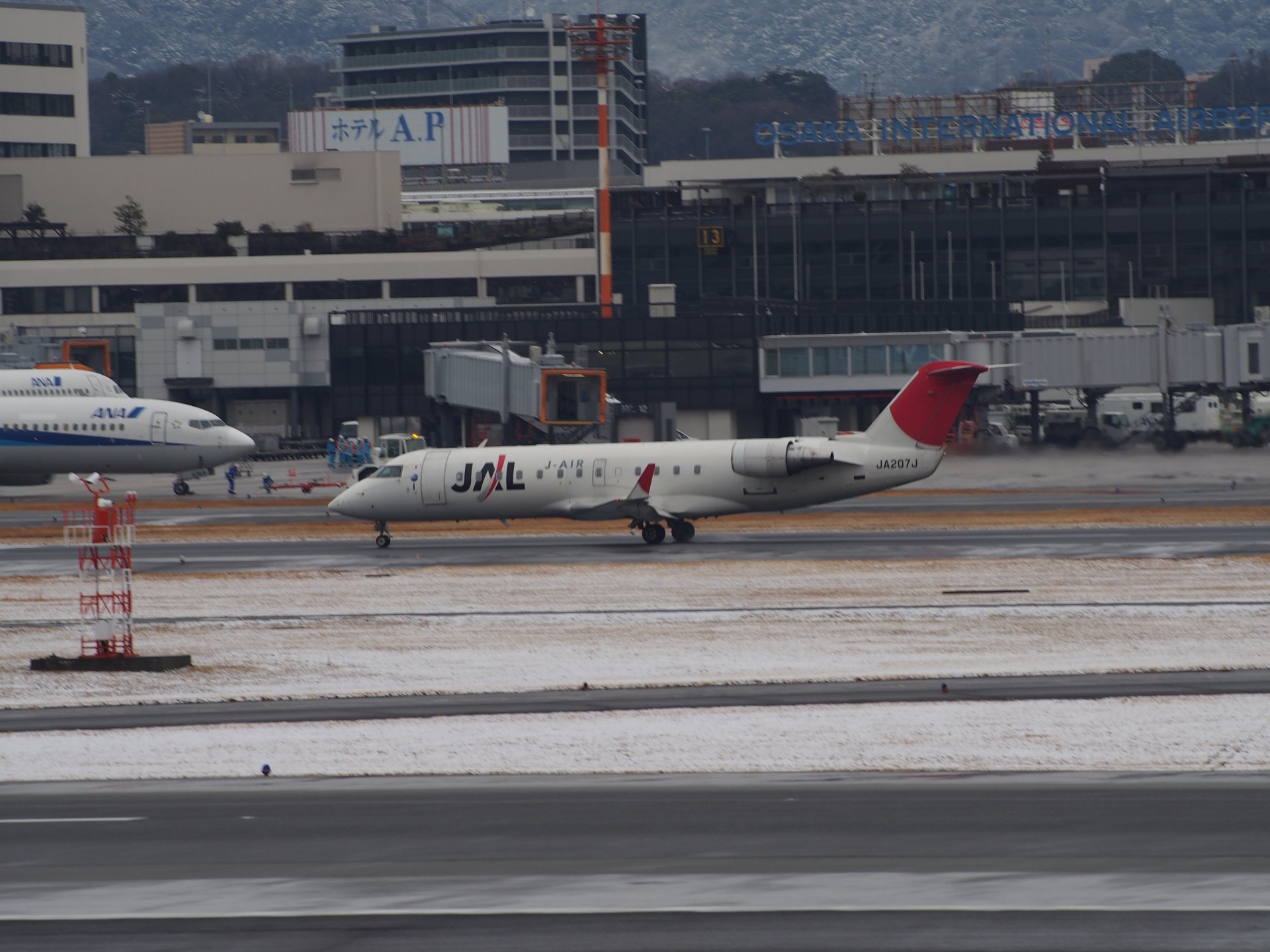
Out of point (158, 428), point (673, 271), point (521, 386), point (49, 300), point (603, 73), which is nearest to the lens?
point (158, 428)

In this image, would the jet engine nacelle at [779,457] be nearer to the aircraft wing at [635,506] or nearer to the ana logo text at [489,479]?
the aircraft wing at [635,506]

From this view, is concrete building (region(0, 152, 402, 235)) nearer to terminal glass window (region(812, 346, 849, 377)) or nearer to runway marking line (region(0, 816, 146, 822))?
terminal glass window (region(812, 346, 849, 377))

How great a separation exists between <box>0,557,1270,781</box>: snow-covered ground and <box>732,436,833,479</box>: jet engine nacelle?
428 centimetres

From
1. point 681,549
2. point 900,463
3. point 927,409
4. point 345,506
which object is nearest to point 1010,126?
point 927,409

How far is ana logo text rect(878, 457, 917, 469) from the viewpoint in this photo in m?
48.2

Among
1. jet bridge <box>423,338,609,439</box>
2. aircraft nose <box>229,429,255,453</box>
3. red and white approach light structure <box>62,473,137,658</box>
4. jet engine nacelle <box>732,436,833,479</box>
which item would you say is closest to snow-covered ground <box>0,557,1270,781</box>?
red and white approach light structure <box>62,473,137,658</box>

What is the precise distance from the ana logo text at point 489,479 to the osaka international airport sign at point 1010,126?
118749 mm

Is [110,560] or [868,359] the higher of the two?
[868,359]

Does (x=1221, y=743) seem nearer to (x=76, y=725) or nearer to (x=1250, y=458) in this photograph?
(x=76, y=725)

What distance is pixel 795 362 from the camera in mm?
97688

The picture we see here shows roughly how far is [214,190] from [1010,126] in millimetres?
81518

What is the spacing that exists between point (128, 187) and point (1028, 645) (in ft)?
452

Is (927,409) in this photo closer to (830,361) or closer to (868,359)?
(868,359)

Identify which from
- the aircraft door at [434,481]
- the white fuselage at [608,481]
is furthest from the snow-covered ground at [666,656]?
the aircraft door at [434,481]
